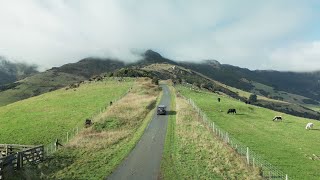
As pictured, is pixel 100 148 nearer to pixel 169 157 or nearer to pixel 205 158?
pixel 169 157

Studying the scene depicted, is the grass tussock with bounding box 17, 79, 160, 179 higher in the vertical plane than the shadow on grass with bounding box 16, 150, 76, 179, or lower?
higher

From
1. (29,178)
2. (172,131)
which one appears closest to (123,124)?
(172,131)

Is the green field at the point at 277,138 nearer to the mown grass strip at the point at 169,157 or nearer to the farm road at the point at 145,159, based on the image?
the mown grass strip at the point at 169,157

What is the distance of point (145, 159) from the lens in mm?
42438

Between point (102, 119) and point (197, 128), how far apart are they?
66.6 feet

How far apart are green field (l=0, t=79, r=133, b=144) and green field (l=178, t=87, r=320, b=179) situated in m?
29.2

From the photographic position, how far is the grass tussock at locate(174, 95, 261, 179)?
36.2m

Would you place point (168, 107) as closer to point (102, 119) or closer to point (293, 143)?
point (102, 119)

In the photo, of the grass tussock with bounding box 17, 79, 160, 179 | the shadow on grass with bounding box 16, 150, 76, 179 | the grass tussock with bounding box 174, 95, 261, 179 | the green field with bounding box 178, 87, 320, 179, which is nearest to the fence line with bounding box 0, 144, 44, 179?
the shadow on grass with bounding box 16, 150, 76, 179

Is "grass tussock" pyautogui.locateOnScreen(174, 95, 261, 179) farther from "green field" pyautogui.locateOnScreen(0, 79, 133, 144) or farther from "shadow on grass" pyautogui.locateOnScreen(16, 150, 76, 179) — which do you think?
"green field" pyautogui.locateOnScreen(0, 79, 133, 144)

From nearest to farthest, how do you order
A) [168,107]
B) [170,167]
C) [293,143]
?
1. [170,167]
2. [293,143]
3. [168,107]

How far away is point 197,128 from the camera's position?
5822cm

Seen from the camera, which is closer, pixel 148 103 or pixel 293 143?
pixel 293 143

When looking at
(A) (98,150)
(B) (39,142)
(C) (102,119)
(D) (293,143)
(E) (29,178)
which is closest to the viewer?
(E) (29,178)
